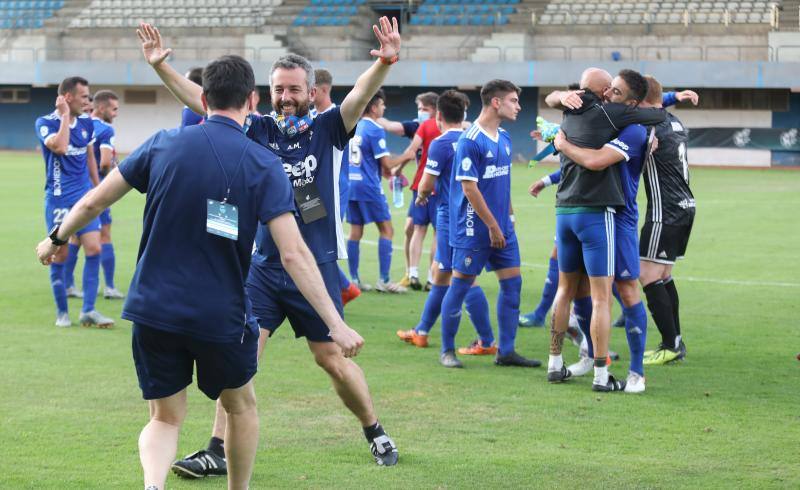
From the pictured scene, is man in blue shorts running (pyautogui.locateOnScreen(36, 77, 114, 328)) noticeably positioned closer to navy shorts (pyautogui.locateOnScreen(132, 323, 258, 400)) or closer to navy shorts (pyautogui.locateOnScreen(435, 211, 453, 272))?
navy shorts (pyautogui.locateOnScreen(435, 211, 453, 272))

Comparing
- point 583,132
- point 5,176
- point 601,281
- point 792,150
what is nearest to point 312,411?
point 601,281

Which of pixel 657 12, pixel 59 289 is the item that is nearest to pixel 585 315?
pixel 59 289

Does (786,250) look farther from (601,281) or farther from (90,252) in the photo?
(90,252)

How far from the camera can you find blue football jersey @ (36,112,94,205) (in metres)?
10.0

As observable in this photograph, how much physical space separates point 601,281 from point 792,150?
31.2m

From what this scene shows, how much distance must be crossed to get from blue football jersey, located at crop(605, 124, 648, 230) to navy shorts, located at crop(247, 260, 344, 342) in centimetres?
249

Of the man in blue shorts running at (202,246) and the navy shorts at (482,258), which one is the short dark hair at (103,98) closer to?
the navy shorts at (482,258)

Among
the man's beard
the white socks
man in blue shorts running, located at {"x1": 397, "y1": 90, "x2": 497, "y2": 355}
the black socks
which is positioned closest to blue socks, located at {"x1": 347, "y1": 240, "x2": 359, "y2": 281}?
man in blue shorts running, located at {"x1": 397, "y1": 90, "x2": 497, "y2": 355}

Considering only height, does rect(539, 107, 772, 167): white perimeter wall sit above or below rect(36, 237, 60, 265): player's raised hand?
below

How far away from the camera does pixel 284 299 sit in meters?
5.57

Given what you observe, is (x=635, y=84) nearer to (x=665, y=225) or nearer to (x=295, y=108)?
(x=665, y=225)

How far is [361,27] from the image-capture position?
42062mm

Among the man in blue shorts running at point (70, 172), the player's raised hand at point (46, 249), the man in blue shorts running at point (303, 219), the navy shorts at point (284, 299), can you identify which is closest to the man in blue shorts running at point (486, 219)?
the man in blue shorts running at point (303, 219)

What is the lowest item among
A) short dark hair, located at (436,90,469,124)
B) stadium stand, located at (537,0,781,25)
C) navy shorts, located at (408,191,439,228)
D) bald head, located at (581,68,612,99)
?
navy shorts, located at (408,191,439,228)
